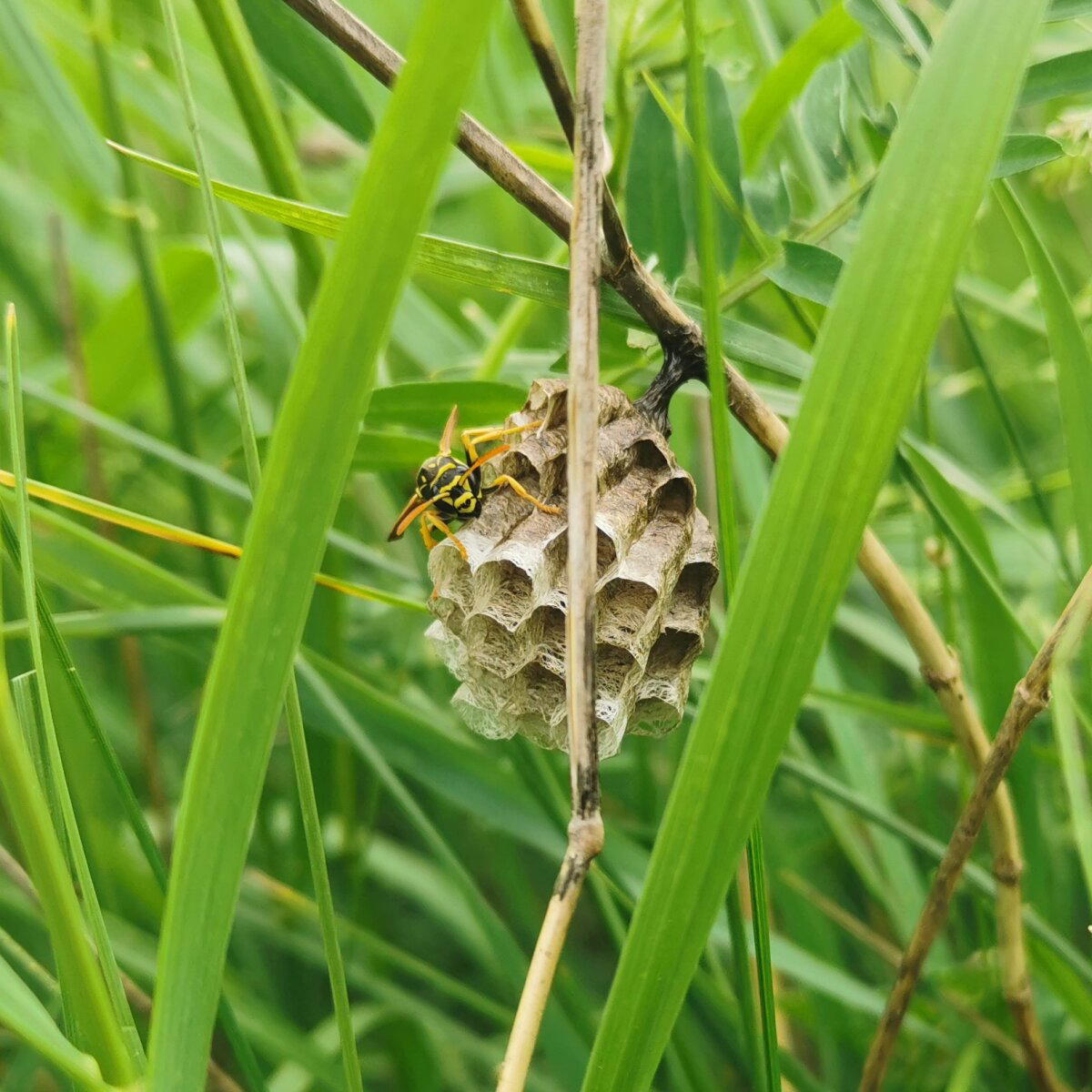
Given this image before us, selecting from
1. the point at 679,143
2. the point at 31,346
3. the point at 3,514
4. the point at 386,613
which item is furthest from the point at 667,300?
the point at 31,346

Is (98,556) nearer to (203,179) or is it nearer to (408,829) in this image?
(203,179)

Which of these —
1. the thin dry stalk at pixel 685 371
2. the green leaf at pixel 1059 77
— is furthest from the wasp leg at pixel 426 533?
the green leaf at pixel 1059 77

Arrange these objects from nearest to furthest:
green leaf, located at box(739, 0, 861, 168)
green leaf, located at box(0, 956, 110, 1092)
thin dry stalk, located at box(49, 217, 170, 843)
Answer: green leaf, located at box(0, 956, 110, 1092) < green leaf, located at box(739, 0, 861, 168) < thin dry stalk, located at box(49, 217, 170, 843)

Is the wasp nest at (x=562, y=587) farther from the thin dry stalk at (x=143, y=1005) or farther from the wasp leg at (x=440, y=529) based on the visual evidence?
the thin dry stalk at (x=143, y=1005)

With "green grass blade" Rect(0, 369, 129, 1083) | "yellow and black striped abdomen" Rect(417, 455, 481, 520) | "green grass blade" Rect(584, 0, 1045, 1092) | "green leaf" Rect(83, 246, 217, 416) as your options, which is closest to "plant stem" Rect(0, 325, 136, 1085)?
"green grass blade" Rect(0, 369, 129, 1083)

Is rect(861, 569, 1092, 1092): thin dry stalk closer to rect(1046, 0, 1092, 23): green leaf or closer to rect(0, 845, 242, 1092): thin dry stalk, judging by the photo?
rect(1046, 0, 1092, 23): green leaf
